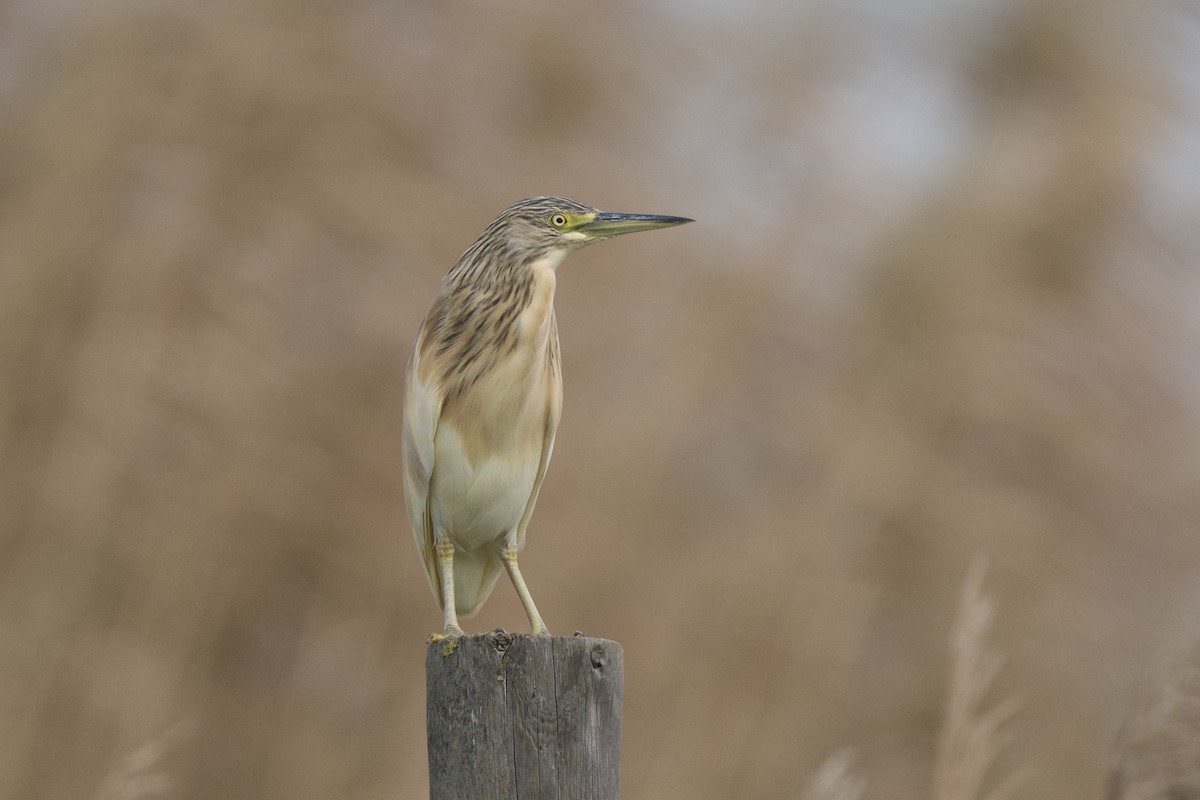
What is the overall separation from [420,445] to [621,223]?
2.23 feet

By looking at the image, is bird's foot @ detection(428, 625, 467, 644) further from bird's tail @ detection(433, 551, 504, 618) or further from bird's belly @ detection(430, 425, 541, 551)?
Answer: bird's tail @ detection(433, 551, 504, 618)

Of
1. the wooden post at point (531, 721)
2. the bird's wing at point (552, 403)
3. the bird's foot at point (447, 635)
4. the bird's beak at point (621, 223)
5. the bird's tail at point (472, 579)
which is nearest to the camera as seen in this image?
the wooden post at point (531, 721)

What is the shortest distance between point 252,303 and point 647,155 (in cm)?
226

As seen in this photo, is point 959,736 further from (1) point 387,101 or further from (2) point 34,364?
(1) point 387,101

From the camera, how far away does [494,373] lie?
10.0 ft

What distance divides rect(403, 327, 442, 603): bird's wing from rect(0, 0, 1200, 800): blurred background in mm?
2322

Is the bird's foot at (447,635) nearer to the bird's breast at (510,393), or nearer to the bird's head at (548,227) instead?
the bird's breast at (510,393)

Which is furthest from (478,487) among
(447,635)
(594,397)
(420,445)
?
(594,397)

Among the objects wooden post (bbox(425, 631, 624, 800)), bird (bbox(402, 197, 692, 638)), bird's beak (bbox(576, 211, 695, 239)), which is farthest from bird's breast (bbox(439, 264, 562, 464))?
wooden post (bbox(425, 631, 624, 800))

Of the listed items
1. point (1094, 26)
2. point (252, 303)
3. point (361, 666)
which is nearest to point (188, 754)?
point (361, 666)

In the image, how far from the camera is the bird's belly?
308 cm

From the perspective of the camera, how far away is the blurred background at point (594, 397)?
588 centimetres

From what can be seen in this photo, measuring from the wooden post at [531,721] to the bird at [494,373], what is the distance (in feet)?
2.11

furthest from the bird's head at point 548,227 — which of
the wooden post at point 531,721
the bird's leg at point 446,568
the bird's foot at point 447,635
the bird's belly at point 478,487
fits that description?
the wooden post at point 531,721
